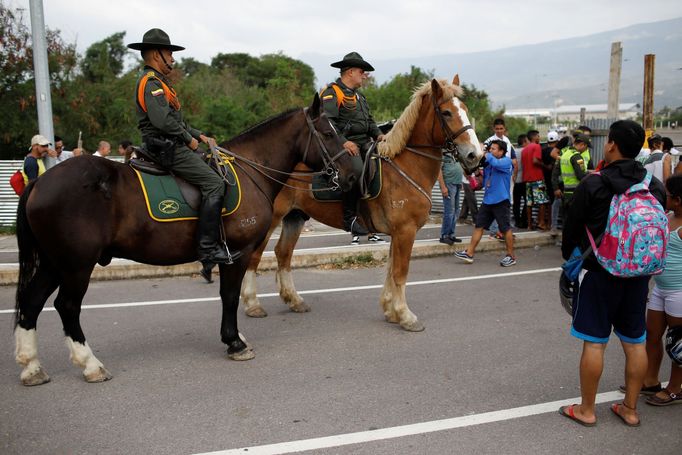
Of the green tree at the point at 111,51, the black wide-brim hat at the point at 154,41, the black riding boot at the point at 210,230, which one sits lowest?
the black riding boot at the point at 210,230

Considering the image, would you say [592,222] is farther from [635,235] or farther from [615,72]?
[615,72]

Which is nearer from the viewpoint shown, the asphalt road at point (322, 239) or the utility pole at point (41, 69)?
the utility pole at point (41, 69)

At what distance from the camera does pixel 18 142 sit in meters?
18.7

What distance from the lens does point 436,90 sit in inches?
251

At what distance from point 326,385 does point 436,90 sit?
3.41 metres

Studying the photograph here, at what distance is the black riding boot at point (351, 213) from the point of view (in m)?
6.66

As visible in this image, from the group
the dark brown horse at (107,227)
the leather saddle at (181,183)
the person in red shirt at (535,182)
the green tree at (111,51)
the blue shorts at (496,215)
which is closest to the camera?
the dark brown horse at (107,227)

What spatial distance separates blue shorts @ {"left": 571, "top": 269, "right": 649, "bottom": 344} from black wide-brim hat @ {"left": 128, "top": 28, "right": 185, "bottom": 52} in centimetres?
388

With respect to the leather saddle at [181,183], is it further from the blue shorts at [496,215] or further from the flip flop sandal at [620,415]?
the blue shorts at [496,215]

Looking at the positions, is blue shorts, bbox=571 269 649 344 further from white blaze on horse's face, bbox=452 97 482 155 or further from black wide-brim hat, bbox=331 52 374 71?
black wide-brim hat, bbox=331 52 374 71

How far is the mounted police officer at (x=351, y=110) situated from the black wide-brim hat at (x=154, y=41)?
1.89 meters

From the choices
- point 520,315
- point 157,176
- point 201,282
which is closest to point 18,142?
point 201,282

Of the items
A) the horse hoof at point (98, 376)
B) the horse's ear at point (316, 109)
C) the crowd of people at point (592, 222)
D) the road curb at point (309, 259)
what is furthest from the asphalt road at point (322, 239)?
the horse hoof at point (98, 376)

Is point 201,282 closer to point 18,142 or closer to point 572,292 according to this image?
point 572,292
